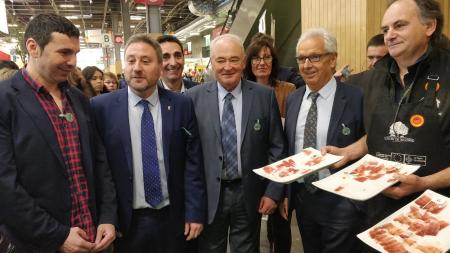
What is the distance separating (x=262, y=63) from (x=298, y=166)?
1.61 meters

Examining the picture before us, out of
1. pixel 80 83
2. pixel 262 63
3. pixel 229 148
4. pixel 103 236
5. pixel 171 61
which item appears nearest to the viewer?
pixel 103 236

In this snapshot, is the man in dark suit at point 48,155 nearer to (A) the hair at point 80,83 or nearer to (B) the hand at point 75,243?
(B) the hand at point 75,243

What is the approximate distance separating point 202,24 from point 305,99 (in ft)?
60.0

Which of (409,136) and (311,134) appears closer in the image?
(409,136)

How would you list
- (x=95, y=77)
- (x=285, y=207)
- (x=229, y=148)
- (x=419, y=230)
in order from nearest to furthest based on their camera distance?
(x=419, y=230) → (x=229, y=148) → (x=285, y=207) → (x=95, y=77)

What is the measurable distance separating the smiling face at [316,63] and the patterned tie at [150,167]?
1.06m

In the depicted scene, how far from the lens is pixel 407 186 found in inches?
65.7

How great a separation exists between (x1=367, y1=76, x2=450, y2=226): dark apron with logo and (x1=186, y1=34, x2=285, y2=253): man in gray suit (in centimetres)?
68

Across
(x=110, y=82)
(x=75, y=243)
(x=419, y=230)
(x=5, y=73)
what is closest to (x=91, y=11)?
(x=110, y=82)

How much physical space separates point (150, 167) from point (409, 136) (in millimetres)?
1406

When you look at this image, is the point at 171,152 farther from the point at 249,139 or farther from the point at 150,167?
the point at 249,139

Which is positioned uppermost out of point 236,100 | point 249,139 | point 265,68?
point 265,68

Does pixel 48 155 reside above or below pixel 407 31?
below

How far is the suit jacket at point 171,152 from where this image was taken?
83.7 inches
